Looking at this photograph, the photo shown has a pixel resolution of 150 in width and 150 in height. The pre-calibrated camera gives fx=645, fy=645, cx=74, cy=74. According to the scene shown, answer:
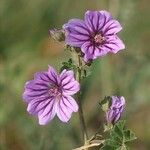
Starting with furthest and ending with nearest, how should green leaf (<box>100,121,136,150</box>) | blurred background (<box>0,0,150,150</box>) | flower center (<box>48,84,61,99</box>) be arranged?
blurred background (<box>0,0,150,150</box>) < flower center (<box>48,84,61,99</box>) < green leaf (<box>100,121,136,150</box>)

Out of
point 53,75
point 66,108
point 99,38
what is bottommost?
point 66,108

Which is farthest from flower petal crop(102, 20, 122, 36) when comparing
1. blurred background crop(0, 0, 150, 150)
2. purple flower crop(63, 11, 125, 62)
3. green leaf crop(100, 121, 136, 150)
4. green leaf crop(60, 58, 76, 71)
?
blurred background crop(0, 0, 150, 150)

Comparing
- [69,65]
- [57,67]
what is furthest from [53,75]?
[57,67]

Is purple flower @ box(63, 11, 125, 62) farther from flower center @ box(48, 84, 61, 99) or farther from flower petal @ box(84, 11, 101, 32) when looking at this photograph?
flower center @ box(48, 84, 61, 99)

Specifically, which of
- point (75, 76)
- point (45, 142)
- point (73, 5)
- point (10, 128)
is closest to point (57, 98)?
point (75, 76)

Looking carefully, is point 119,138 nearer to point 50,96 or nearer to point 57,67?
point 50,96

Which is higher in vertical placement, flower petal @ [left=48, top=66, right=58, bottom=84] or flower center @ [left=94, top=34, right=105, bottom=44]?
flower center @ [left=94, top=34, right=105, bottom=44]
